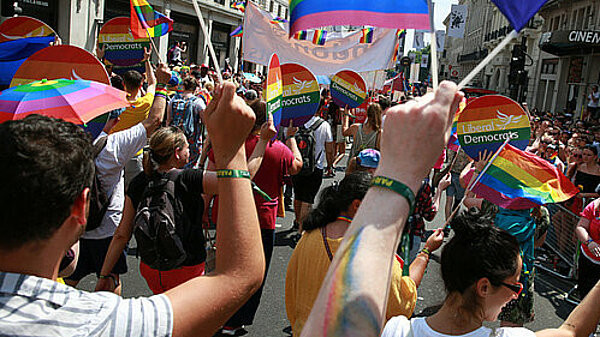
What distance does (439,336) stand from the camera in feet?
6.09

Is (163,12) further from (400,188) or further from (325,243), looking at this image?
(400,188)

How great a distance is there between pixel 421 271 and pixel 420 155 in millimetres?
1682

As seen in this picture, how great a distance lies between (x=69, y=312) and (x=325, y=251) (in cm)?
149

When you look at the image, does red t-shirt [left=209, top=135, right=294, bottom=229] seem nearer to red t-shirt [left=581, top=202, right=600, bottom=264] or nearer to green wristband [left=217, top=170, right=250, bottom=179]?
red t-shirt [left=581, top=202, right=600, bottom=264]

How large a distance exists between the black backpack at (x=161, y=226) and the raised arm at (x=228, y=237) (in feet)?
5.56

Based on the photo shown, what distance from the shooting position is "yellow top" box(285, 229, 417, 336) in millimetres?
2354

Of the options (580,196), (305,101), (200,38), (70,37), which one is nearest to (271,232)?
(305,101)

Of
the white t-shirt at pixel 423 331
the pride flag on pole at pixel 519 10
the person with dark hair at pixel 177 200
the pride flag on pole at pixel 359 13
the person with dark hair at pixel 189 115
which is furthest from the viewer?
the person with dark hair at pixel 189 115

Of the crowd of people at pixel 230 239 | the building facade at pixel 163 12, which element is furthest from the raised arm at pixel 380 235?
the building facade at pixel 163 12

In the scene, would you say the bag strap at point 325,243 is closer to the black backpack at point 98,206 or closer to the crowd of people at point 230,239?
the crowd of people at point 230,239

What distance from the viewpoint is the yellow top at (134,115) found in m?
4.30

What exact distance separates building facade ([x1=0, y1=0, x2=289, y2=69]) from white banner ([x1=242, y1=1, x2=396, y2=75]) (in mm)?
4365

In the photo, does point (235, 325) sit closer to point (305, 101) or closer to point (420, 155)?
point (305, 101)

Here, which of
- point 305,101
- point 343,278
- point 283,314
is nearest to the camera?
point 343,278
